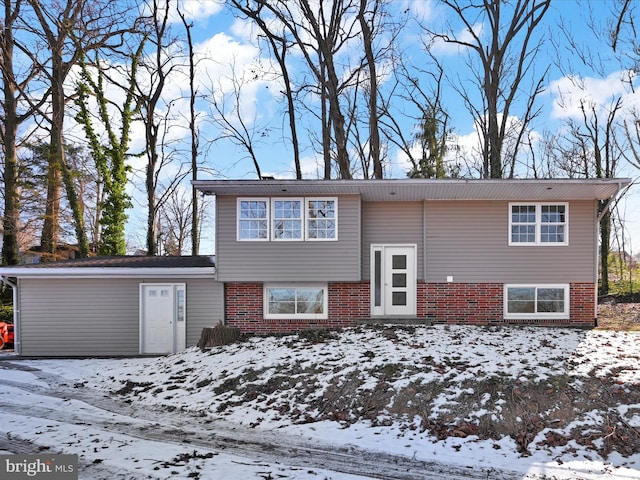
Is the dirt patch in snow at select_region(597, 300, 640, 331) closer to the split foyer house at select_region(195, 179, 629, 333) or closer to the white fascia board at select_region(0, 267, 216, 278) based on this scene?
the split foyer house at select_region(195, 179, 629, 333)

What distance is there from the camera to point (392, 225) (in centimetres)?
1137

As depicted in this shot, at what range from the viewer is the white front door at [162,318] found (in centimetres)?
1118

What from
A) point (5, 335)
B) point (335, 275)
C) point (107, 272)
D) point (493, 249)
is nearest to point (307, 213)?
point (335, 275)

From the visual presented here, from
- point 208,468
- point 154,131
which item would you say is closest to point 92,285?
point 208,468

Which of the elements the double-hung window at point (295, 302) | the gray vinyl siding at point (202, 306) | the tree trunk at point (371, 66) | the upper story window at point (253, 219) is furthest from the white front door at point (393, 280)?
the tree trunk at point (371, 66)

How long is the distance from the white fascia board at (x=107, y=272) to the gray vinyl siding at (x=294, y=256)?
2.30ft

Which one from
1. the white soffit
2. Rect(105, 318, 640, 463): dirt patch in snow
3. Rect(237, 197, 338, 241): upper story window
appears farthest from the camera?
Rect(237, 197, 338, 241): upper story window

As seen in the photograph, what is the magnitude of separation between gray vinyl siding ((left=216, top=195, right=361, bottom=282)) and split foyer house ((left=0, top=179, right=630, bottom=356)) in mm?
27

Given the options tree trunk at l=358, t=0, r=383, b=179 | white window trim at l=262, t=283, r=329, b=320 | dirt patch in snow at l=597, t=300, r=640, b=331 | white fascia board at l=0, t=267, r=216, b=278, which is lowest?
dirt patch in snow at l=597, t=300, r=640, b=331

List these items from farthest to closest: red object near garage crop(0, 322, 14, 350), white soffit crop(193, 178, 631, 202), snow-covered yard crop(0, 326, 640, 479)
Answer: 1. red object near garage crop(0, 322, 14, 350)
2. white soffit crop(193, 178, 631, 202)
3. snow-covered yard crop(0, 326, 640, 479)

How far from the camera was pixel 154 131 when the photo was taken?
20375 mm

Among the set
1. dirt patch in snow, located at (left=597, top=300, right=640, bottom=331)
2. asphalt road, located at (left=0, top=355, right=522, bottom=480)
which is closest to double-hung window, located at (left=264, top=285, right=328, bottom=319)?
asphalt road, located at (left=0, top=355, right=522, bottom=480)

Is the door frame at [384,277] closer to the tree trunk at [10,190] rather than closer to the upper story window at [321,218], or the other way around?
the upper story window at [321,218]

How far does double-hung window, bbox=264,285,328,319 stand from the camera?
440 inches
